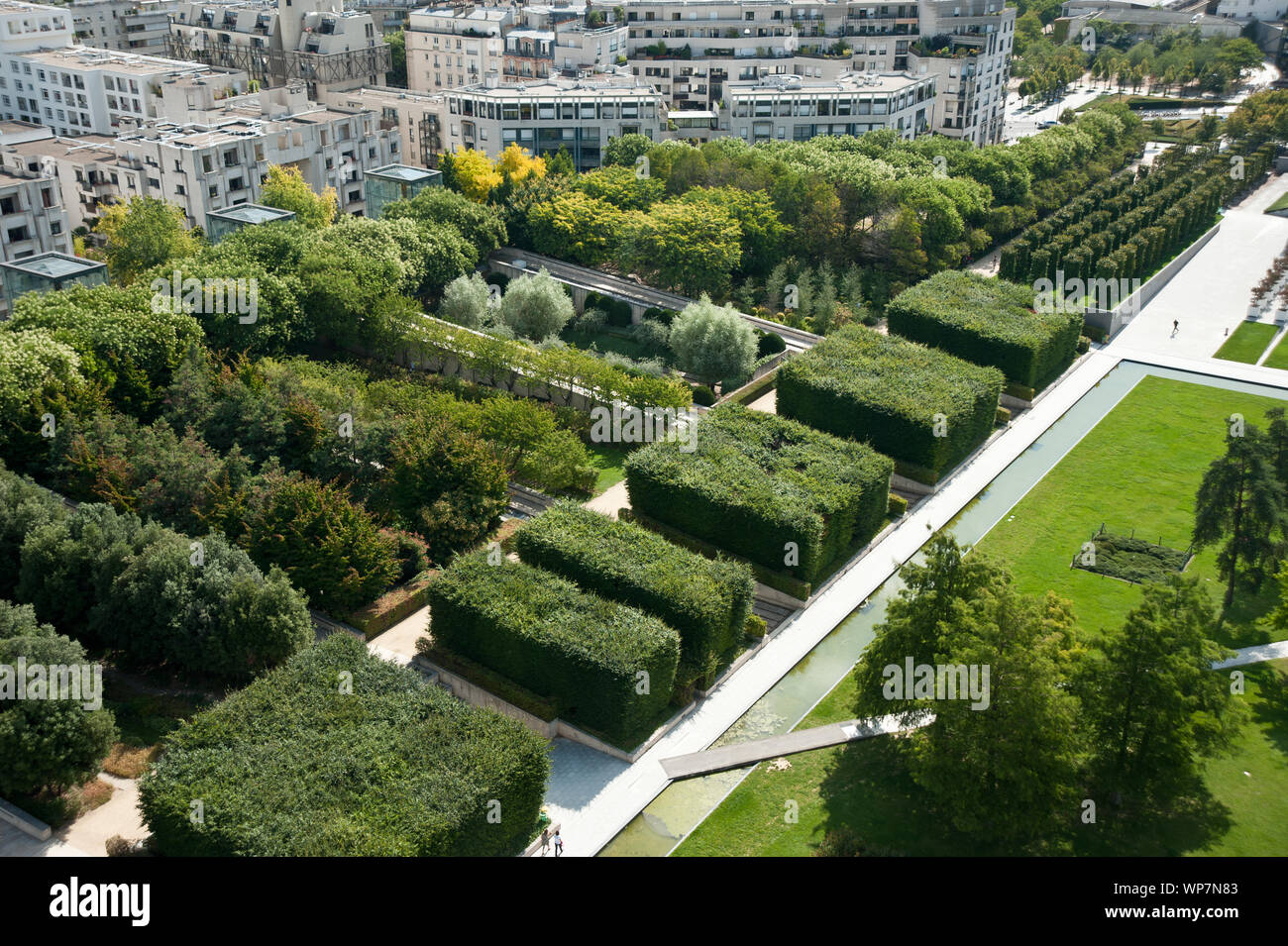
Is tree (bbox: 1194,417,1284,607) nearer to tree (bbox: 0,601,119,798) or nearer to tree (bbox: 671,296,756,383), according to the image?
tree (bbox: 671,296,756,383)

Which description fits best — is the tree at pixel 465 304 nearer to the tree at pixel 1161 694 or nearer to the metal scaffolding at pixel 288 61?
the tree at pixel 1161 694

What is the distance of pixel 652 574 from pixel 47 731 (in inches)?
896

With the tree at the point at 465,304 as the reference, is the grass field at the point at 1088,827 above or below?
below

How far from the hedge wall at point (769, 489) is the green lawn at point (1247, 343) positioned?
121ft

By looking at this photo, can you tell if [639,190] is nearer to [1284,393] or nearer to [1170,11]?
[1284,393]

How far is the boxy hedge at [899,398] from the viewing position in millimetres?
62656

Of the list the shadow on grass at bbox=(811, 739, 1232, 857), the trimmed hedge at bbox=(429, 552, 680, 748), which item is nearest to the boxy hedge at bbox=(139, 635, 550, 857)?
the trimmed hedge at bbox=(429, 552, 680, 748)

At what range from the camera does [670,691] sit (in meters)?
46.2

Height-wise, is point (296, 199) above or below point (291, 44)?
below

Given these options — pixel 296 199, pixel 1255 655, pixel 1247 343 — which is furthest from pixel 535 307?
pixel 1247 343

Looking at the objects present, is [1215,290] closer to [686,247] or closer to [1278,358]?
[1278,358]

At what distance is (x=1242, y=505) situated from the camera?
50.8 m

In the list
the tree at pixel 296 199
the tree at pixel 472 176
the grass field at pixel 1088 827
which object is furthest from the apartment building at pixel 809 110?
the grass field at pixel 1088 827

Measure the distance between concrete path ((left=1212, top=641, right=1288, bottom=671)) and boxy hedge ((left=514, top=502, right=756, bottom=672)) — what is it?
65.8ft
